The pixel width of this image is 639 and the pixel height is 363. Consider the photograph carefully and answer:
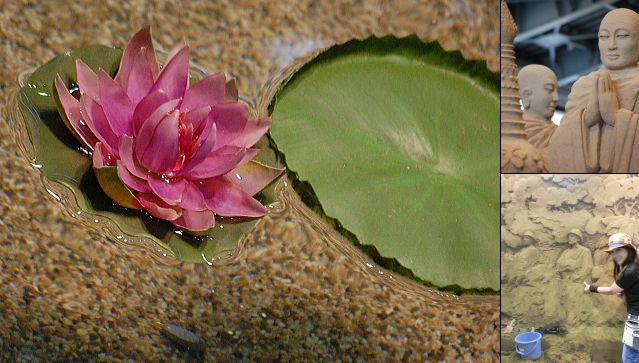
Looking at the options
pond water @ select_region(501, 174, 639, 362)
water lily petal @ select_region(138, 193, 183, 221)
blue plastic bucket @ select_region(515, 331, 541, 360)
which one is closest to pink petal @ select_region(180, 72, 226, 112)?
water lily petal @ select_region(138, 193, 183, 221)

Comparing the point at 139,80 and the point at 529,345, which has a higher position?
the point at 139,80

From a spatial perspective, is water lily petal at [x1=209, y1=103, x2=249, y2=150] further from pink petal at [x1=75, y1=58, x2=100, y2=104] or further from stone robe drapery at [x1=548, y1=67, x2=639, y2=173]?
stone robe drapery at [x1=548, y1=67, x2=639, y2=173]

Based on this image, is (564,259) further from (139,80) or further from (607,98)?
(139,80)

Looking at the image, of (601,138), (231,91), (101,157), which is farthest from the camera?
(601,138)

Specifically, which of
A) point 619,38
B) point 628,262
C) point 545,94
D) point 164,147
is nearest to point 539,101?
point 545,94

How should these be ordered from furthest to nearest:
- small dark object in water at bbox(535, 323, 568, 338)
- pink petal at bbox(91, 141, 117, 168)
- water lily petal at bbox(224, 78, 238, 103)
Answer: small dark object in water at bbox(535, 323, 568, 338), water lily petal at bbox(224, 78, 238, 103), pink petal at bbox(91, 141, 117, 168)

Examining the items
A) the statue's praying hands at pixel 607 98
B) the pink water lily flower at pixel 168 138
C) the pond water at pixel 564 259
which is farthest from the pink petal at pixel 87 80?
the statue's praying hands at pixel 607 98
